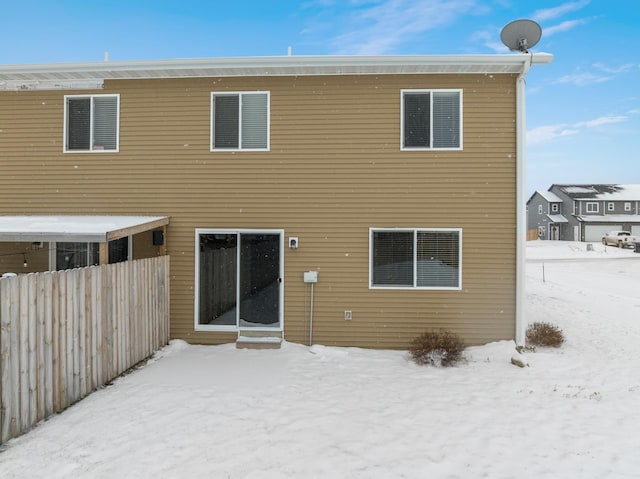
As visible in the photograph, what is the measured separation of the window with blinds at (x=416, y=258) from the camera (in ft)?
23.5

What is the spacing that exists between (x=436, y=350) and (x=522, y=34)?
5.88 metres

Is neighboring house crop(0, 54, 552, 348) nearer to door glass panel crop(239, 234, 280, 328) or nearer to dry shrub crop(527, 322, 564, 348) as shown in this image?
door glass panel crop(239, 234, 280, 328)

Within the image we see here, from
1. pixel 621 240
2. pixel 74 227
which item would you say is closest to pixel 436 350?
pixel 74 227

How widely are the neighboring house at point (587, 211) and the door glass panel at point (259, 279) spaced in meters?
43.2

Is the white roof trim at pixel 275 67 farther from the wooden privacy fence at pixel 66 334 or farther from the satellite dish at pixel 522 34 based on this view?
the wooden privacy fence at pixel 66 334

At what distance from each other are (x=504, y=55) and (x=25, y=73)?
28.6ft

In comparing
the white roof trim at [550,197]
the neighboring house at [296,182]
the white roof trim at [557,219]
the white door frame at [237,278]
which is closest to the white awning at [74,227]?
the neighboring house at [296,182]

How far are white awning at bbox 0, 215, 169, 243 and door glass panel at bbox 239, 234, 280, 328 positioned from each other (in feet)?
5.49

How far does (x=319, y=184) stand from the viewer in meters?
7.31

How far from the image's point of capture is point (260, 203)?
→ 7355 mm

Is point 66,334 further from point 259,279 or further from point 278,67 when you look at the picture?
point 278,67

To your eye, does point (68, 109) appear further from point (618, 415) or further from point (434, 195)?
point (618, 415)

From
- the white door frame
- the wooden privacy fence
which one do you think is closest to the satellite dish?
the white door frame

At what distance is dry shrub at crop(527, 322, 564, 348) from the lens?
7309mm
